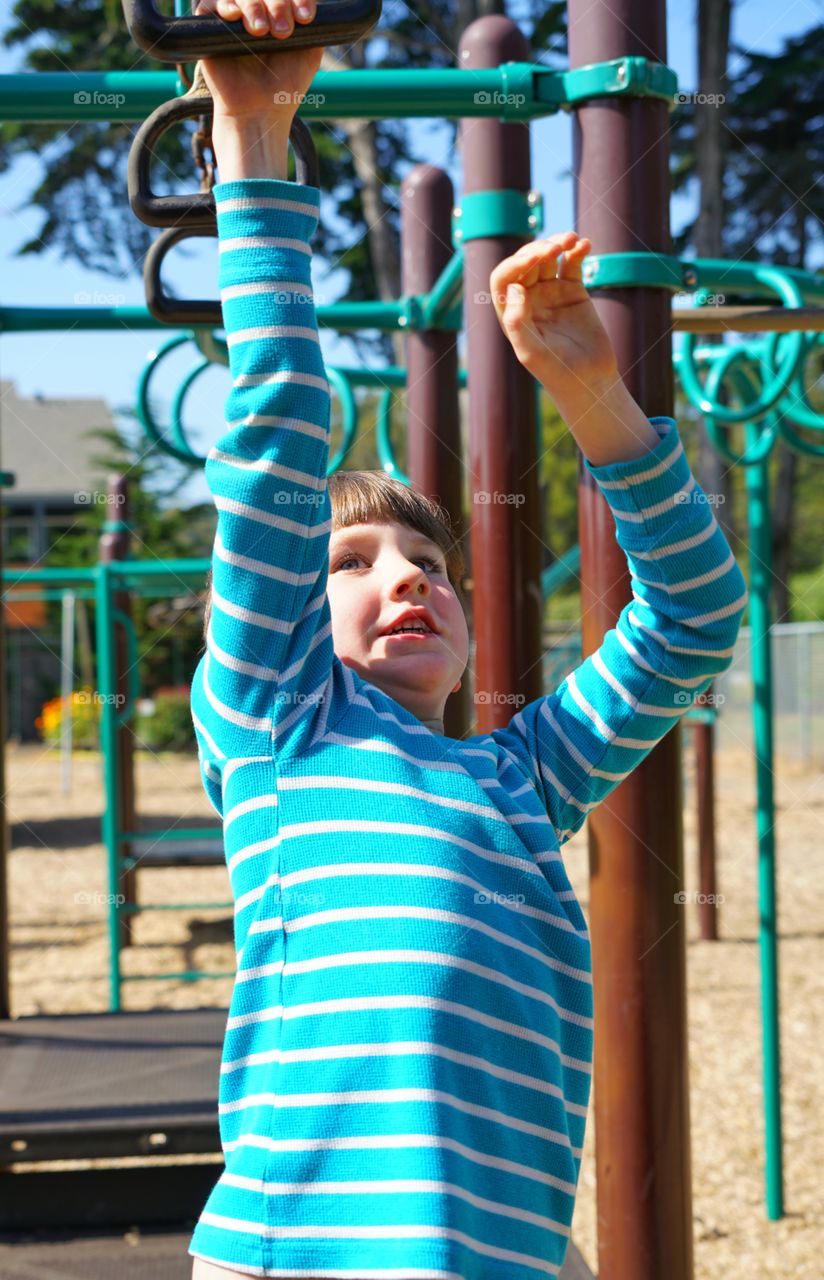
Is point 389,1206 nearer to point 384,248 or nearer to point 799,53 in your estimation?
point 384,248

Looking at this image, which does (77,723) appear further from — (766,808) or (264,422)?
(264,422)

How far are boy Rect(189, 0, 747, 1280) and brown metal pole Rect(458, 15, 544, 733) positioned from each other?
0.69m

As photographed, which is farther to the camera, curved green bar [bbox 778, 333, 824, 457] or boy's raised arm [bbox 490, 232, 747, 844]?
curved green bar [bbox 778, 333, 824, 457]

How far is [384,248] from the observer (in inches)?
349

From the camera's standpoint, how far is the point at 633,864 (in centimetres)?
137

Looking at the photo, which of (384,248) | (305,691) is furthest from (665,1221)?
(384,248)

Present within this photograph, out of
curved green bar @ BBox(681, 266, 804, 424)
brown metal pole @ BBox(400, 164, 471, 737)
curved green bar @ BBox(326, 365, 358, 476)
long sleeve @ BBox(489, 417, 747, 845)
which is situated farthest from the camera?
curved green bar @ BBox(326, 365, 358, 476)

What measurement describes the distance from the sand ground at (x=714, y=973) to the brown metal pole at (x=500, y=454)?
3.49 ft

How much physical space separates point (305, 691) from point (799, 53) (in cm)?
1313

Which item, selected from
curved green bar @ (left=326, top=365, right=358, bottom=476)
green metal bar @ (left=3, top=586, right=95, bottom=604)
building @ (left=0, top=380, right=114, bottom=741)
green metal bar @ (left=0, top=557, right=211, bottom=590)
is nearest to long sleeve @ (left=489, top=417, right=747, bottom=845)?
curved green bar @ (left=326, top=365, right=358, bottom=476)

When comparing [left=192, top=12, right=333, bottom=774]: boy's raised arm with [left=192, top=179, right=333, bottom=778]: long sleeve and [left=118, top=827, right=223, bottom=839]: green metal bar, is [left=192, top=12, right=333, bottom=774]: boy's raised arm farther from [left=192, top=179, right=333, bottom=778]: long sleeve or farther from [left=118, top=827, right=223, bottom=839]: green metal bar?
[left=118, top=827, right=223, bottom=839]: green metal bar

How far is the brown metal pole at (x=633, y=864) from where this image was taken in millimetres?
1332

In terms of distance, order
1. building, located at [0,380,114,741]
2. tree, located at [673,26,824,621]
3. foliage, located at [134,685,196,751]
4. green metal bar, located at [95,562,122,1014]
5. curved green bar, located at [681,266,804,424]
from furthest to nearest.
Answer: building, located at [0,380,114,741]
foliage, located at [134,685,196,751]
tree, located at [673,26,824,621]
green metal bar, located at [95,562,122,1014]
curved green bar, located at [681,266,804,424]

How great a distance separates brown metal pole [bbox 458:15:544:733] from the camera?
177cm
